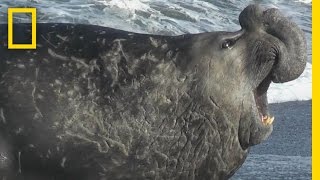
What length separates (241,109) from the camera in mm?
4426

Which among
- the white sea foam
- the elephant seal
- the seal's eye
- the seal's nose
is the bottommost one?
the white sea foam

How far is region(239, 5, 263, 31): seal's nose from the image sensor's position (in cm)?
457

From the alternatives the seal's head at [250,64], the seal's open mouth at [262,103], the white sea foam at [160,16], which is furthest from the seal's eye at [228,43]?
the white sea foam at [160,16]

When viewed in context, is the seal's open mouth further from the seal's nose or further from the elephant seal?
the seal's nose

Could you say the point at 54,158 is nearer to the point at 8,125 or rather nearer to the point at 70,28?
the point at 8,125

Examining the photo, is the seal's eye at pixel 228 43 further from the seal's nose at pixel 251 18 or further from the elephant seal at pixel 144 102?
the seal's nose at pixel 251 18

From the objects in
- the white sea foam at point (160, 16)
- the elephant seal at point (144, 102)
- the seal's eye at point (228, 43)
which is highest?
the seal's eye at point (228, 43)

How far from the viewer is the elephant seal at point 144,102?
14.4ft

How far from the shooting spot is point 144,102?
4426mm

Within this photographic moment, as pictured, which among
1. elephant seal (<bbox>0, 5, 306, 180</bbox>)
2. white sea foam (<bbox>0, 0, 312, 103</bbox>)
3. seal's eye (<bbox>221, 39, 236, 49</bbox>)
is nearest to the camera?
elephant seal (<bbox>0, 5, 306, 180</bbox>)

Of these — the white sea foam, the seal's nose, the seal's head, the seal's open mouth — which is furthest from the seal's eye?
the white sea foam

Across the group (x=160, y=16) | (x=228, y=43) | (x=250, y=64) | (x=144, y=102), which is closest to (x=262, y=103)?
(x=250, y=64)

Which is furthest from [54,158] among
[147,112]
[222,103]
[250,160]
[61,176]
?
[250,160]

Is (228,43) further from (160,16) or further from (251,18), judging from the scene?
(160,16)
